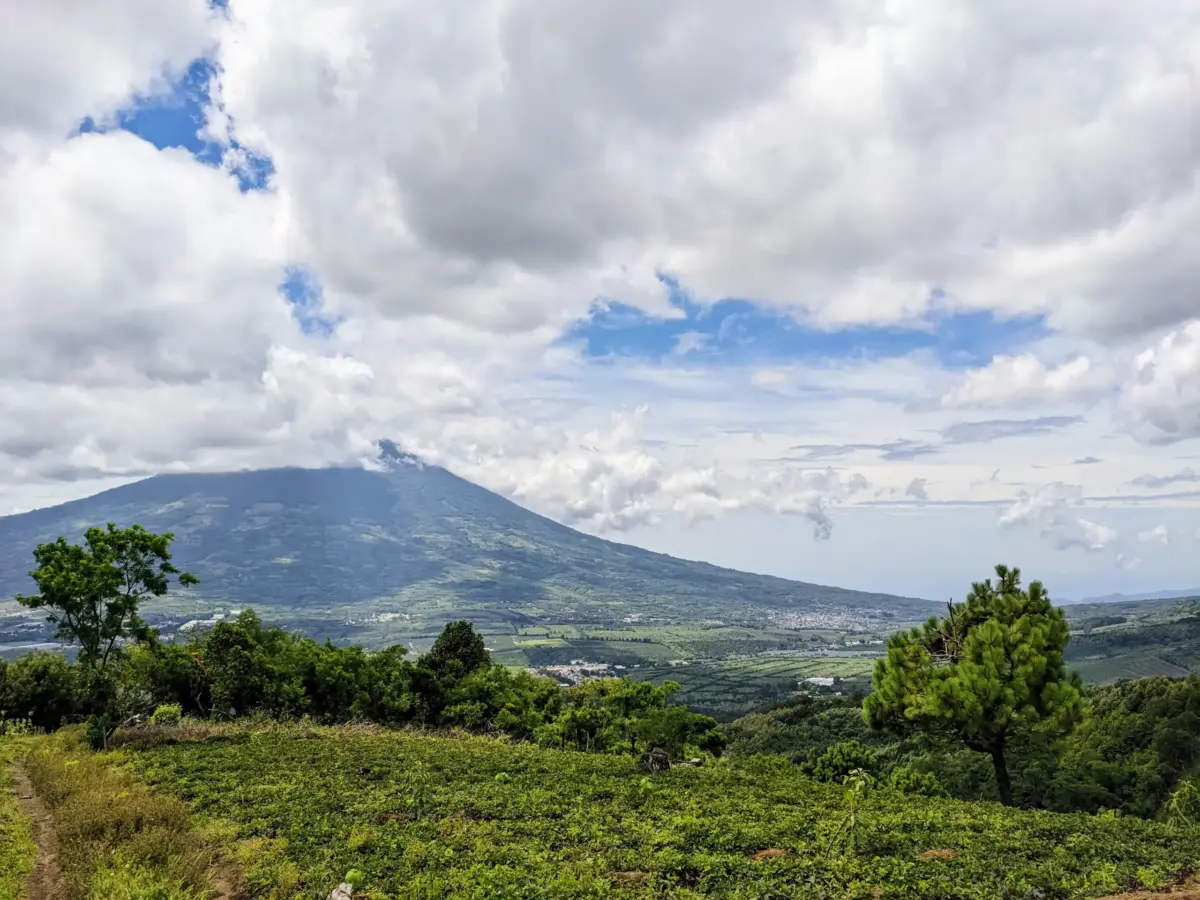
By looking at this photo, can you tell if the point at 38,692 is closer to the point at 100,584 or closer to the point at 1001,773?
the point at 100,584

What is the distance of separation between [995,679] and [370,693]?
94.2 ft

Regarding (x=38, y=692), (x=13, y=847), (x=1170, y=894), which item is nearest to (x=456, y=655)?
(x=38, y=692)

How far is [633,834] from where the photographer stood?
42.5 ft

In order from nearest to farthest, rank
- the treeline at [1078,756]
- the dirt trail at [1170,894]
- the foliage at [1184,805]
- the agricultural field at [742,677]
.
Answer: the dirt trail at [1170,894], the foliage at [1184,805], the treeline at [1078,756], the agricultural field at [742,677]

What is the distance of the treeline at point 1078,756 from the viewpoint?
23031 mm

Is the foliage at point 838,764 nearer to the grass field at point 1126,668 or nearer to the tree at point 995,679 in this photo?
the tree at point 995,679

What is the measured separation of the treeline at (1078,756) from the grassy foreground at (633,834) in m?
6.53

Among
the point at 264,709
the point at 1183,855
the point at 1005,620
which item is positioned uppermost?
the point at 1005,620

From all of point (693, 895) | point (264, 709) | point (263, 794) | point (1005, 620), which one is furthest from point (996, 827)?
point (264, 709)

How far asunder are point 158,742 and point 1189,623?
200735 mm

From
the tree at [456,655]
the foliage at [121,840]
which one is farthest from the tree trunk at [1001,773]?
the tree at [456,655]

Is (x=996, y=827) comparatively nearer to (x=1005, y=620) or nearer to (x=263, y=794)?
(x=1005, y=620)

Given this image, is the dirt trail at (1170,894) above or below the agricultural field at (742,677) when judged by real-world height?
above

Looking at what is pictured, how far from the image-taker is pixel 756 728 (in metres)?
76.8
